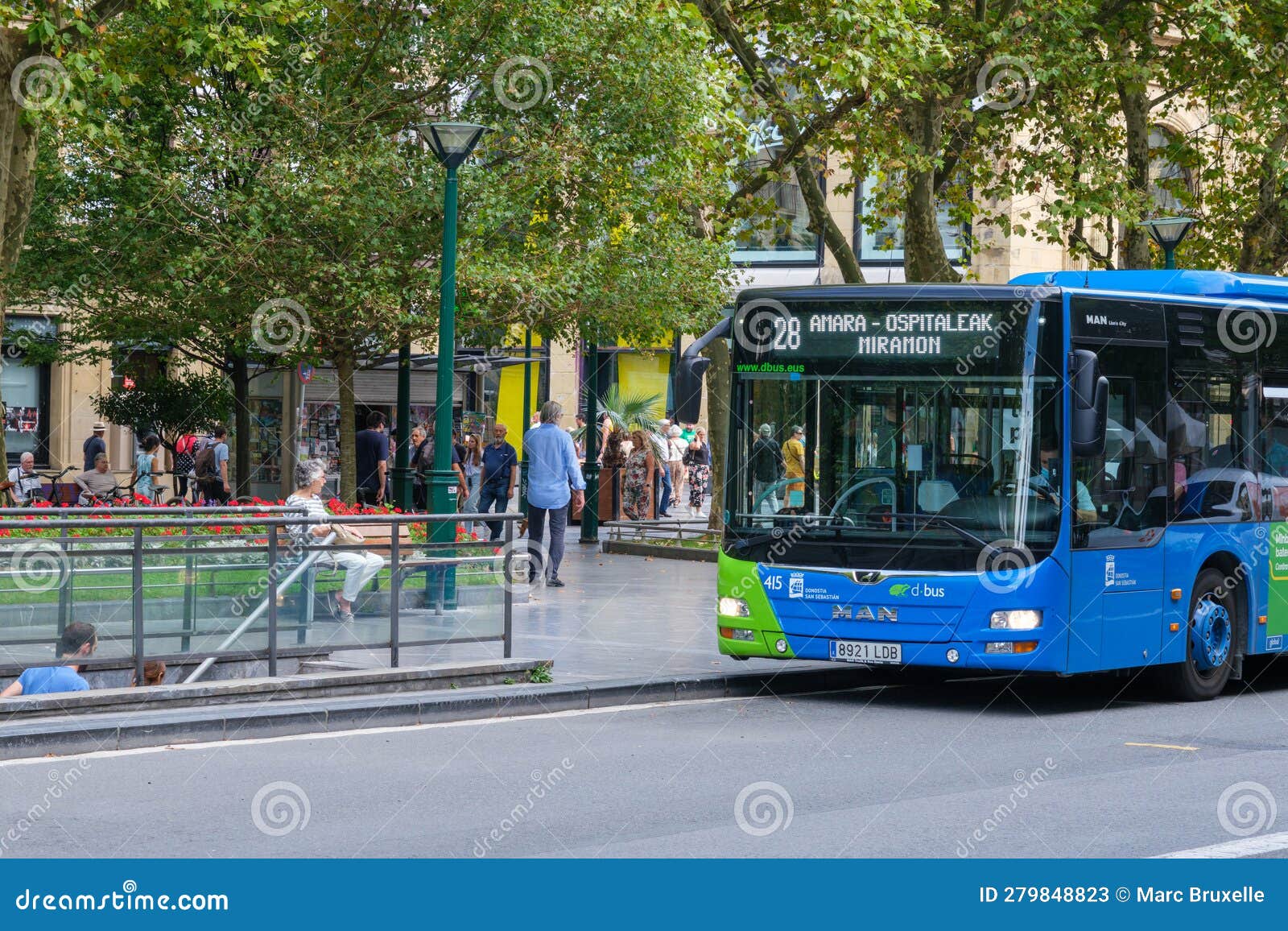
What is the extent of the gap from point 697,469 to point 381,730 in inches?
1169

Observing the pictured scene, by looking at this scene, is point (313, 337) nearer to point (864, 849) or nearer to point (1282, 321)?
point (1282, 321)

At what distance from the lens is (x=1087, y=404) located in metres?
11.3

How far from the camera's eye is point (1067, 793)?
28.7ft

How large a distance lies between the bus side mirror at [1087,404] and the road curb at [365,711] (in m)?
2.86

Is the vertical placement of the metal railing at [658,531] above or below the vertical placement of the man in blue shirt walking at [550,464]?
below

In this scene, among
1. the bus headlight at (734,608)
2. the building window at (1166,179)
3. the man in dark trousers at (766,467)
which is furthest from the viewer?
the building window at (1166,179)

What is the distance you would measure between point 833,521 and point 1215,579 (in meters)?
3.00

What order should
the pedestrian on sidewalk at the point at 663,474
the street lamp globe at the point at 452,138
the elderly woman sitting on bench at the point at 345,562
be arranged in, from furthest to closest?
the pedestrian on sidewalk at the point at 663,474 → the street lamp globe at the point at 452,138 → the elderly woman sitting on bench at the point at 345,562

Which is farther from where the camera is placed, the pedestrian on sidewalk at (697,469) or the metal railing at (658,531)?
the pedestrian on sidewalk at (697,469)

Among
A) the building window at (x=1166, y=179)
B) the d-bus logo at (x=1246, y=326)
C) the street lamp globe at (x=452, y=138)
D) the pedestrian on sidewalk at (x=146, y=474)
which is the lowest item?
the pedestrian on sidewalk at (x=146, y=474)

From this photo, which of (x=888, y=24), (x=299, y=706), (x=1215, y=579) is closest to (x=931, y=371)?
(x=1215, y=579)

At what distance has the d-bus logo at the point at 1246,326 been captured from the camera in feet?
42.8
